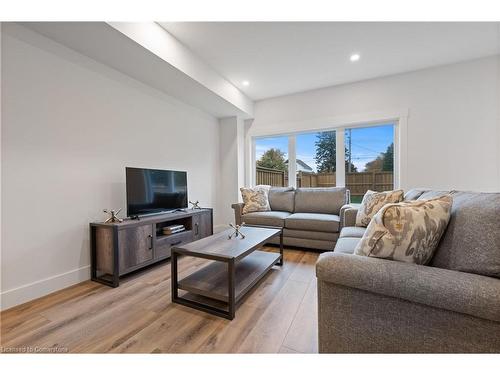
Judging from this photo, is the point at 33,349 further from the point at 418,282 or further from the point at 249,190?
the point at 249,190

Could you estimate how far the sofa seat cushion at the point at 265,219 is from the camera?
3164 mm

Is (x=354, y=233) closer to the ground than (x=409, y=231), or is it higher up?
closer to the ground

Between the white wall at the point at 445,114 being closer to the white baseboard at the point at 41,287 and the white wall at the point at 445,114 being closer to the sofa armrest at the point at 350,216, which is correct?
the sofa armrest at the point at 350,216

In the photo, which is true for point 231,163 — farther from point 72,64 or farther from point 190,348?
point 190,348

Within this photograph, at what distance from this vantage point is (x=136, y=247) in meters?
2.23

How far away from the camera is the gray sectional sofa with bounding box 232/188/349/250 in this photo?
292cm

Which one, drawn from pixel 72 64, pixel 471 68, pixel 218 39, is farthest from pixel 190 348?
pixel 471 68

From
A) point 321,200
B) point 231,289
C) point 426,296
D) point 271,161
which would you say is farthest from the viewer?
point 271,161

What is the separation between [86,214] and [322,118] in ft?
11.9

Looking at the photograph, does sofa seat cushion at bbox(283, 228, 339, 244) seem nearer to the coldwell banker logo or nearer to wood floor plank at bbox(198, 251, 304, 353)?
wood floor plank at bbox(198, 251, 304, 353)

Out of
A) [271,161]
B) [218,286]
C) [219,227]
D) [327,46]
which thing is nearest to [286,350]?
[218,286]

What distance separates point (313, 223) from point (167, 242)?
1856 mm

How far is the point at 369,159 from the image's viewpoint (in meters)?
3.70

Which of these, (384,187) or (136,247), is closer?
(136,247)
